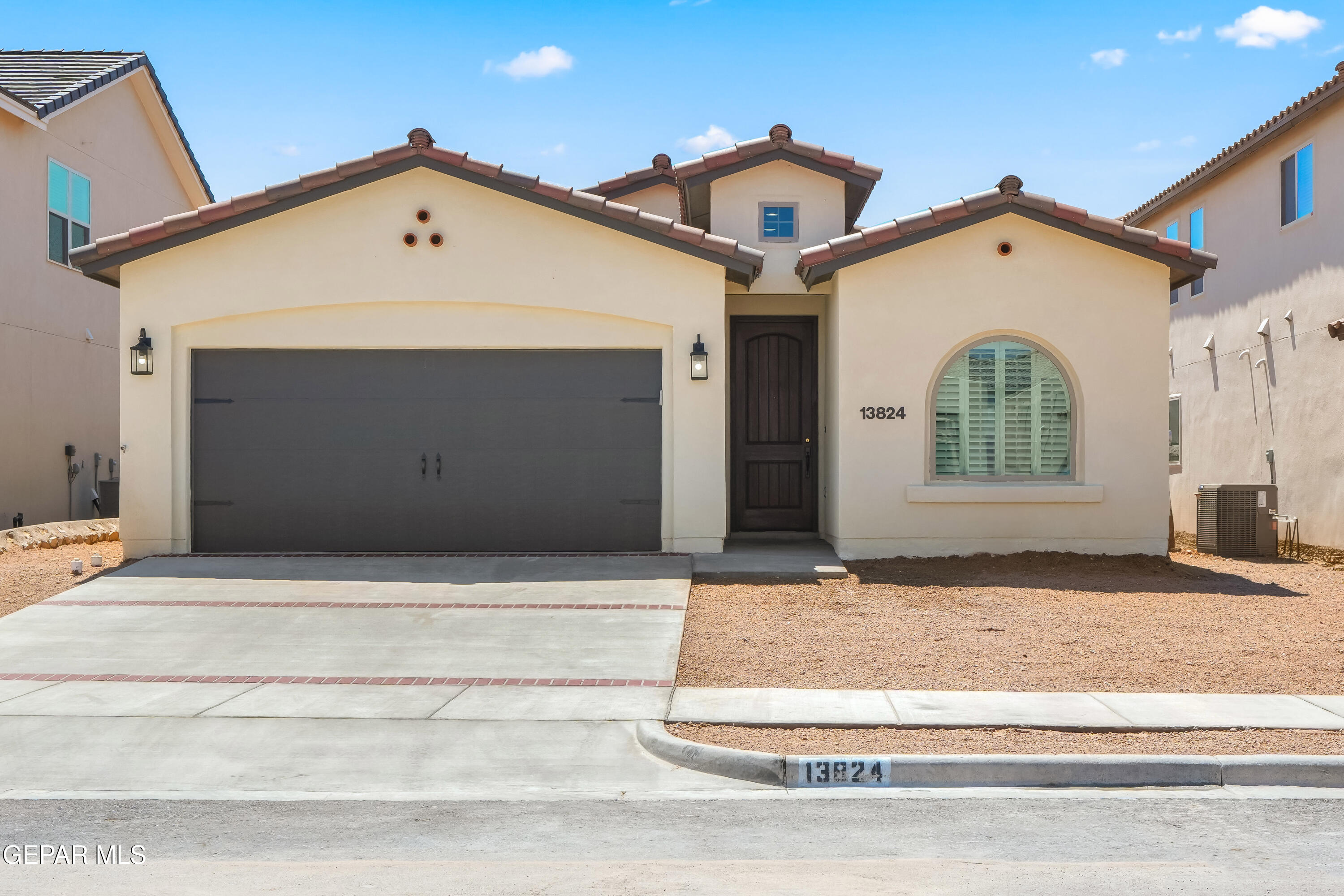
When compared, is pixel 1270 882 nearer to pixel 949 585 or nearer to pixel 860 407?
pixel 949 585

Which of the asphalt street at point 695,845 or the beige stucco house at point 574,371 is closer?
the asphalt street at point 695,845

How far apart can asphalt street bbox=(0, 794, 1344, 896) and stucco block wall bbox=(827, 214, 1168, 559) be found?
22.8 ft

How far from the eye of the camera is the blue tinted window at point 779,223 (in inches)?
560

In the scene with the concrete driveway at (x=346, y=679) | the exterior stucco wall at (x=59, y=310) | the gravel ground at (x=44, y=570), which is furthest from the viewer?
the exterior stucco wall at (x=59, y=310)

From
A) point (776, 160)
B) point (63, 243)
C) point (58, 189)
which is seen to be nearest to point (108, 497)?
point (63, 243)

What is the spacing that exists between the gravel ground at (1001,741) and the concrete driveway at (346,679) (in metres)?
0.52

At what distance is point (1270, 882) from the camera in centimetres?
417

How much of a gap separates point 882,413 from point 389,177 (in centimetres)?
620

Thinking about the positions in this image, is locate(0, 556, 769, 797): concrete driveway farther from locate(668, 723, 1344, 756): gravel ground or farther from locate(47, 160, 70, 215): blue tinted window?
locate(47, 160, 70, 215): blue tinted window

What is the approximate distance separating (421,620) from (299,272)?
507 centimetres

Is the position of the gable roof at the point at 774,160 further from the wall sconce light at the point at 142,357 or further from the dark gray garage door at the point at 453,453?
the wall sconce light at the point at 142,357

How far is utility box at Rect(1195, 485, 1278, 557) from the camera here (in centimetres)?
1417

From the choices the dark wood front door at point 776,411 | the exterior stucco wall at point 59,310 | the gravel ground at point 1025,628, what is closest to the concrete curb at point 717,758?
the gravel ground at point 1025,628

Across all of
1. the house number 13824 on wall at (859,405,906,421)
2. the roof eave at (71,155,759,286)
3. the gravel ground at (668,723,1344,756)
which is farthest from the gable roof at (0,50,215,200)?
the gravel ground at (668,723,1344,756)
